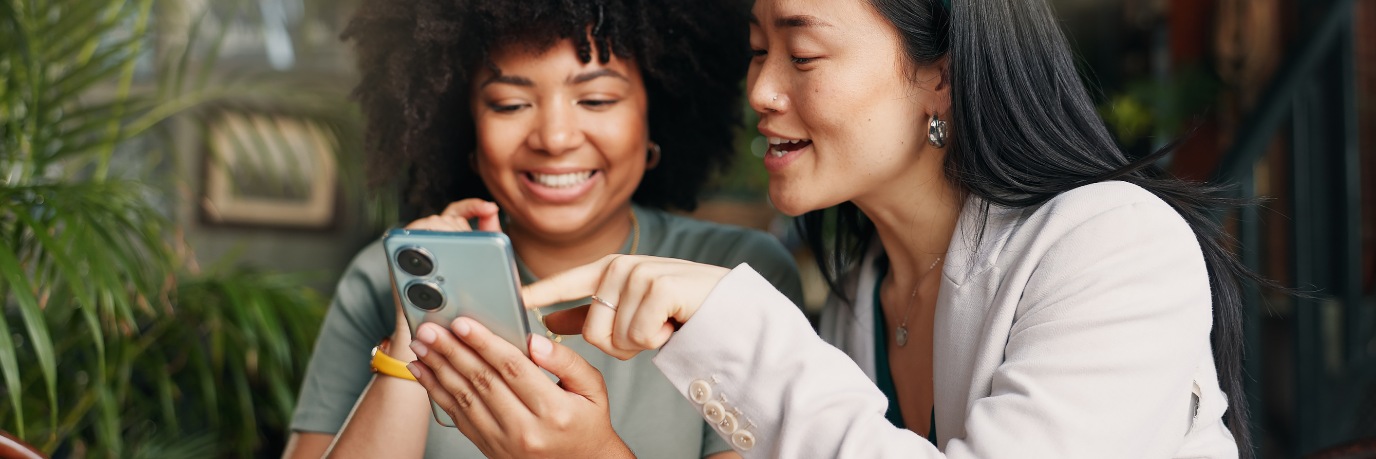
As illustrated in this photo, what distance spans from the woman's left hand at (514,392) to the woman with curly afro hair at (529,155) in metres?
0.18

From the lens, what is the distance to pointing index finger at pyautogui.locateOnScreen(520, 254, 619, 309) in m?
0.70

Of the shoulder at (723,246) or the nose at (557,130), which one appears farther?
the shoulder at (723,246)

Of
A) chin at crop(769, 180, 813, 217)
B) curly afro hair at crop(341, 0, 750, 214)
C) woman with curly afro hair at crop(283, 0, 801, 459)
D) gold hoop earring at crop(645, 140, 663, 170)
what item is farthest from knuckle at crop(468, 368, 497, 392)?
gold hoop earring at crop(645, 140, 663, 170)

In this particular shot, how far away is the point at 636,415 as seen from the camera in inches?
41.5

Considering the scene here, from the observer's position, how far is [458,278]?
656mm

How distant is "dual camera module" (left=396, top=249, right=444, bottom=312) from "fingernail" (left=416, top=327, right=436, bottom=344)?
20 millimetres

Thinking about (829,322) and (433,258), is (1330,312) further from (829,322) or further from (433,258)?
(433,258)

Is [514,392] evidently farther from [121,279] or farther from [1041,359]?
[121,279]

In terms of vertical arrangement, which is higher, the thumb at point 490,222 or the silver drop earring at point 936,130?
the silver drop earring at point 936,130

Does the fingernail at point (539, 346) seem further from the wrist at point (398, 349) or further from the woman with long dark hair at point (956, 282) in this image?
the wrist at point (398, 349)

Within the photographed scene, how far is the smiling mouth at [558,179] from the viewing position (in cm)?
106

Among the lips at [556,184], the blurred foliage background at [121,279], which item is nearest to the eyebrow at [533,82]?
the lips at [556,184]

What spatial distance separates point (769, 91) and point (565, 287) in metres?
0.31

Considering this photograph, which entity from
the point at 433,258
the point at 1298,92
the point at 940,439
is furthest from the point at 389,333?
the point at 1298,92
